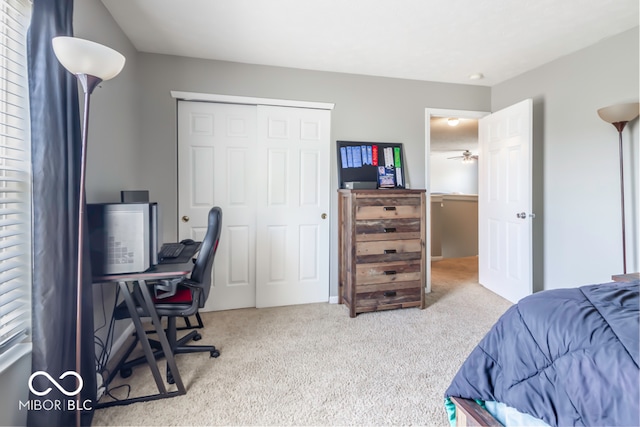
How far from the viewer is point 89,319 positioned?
1464 millimetres

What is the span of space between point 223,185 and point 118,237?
4.44 ft

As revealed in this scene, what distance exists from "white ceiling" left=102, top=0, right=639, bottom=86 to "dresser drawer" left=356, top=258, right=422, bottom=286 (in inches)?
74.9

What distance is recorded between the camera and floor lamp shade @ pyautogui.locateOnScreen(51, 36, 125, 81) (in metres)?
1.12

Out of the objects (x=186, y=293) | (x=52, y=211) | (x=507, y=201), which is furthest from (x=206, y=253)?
(x=507, y=201)

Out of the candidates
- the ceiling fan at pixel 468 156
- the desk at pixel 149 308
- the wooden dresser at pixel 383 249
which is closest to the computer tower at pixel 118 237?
the desk at pixel 149 308

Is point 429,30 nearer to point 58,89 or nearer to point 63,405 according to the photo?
point 58,89

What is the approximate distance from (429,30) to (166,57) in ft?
7.40

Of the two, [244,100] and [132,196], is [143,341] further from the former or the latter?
[244,100]

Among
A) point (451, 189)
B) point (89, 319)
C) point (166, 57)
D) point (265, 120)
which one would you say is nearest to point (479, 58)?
point (265, 120)

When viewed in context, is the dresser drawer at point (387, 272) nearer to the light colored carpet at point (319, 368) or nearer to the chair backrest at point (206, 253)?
the light colored carpet at point (319, 368)

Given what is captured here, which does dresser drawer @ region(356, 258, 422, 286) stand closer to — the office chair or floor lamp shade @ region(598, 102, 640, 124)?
the office chair

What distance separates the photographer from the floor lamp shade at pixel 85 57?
1122mm

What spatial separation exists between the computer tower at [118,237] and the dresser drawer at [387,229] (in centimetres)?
169

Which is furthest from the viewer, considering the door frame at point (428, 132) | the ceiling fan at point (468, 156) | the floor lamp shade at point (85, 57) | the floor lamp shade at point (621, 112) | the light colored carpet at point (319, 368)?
the ceiling fan at point (468, 156)
